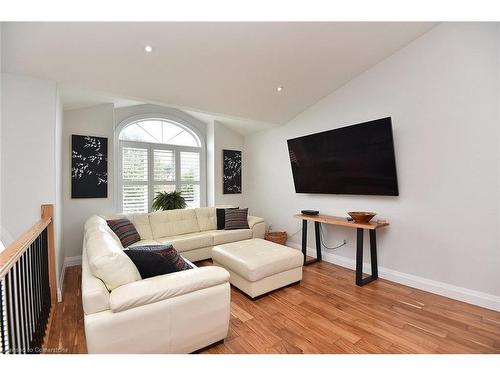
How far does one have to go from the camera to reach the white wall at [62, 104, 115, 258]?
3.55 metres

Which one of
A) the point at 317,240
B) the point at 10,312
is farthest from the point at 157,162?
the point at 10,312

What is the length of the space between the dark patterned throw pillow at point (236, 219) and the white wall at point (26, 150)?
97.7 inches

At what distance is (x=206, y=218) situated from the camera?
4.31 meters

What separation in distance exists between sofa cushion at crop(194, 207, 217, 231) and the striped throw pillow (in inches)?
42.7

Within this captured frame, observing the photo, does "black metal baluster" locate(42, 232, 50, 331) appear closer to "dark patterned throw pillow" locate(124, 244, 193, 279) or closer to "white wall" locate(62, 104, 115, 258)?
"dark patterned throw pillow" locate(124, 244, 193, 279)

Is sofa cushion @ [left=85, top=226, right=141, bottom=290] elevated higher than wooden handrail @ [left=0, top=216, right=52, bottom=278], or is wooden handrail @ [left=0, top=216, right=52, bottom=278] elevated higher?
wooden handrail @ [left=0, top=216, right=52, bottom=278]

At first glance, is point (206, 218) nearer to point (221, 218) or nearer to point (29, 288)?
point (221, 218)

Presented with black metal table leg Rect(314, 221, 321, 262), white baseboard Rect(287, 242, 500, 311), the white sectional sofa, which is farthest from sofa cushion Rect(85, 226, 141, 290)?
white baseboard Rect(287, 242, 500, 311)

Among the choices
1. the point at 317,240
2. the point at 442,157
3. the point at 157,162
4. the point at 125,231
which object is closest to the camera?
the point at 442,157

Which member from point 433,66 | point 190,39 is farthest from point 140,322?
point 433,66

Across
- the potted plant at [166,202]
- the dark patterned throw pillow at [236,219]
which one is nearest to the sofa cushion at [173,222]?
the potted plant at [166,202]

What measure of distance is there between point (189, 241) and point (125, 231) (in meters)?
0.90

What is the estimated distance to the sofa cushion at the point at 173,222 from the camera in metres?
3.78
